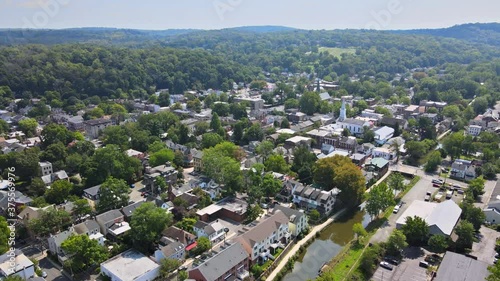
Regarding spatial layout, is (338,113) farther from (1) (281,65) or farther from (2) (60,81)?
(1) (281,65)

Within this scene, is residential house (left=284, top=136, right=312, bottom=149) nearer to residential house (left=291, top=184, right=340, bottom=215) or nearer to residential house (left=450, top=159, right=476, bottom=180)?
residential house (left=291, top=184, right=340, bottom=215)

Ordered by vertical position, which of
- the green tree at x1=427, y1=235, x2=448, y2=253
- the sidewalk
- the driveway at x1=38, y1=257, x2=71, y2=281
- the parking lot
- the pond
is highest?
the green tree at x1=427, y1=235, x2=448, y2=253

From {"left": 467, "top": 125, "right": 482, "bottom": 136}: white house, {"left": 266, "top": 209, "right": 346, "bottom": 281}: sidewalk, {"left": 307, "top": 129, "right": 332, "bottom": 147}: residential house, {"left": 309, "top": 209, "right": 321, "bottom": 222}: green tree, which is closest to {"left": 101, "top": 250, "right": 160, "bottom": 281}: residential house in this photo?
{"left": 266, "top": 209, "right": 346, "bottom": 281}: sidewalk

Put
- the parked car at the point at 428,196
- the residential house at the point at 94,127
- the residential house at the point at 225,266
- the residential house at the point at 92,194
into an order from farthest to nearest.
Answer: the residential house at the point at 94,127 < the parked car at the point at 428,196 < the residential house at the point at 92,194 < the residential house at the point at 225,266

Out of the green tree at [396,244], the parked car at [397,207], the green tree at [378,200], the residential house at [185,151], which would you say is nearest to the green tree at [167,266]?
the green tree at [396,244]

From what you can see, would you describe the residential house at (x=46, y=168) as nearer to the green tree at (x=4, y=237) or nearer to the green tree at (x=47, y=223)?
the green tree at (x=47, y=223)

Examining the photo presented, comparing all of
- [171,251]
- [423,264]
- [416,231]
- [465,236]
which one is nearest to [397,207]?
[416,231]

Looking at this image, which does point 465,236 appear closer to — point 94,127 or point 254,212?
point 254,212
